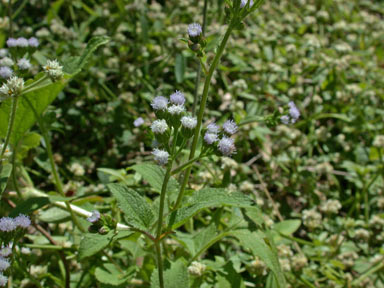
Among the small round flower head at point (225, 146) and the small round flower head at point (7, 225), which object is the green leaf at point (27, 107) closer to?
the small round flower head at point (7, 225)

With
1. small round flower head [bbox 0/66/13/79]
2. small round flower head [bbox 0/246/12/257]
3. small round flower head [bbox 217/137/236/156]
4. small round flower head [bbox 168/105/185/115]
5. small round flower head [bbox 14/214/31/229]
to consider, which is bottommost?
small round flower head [bbox 0/246/12/257]

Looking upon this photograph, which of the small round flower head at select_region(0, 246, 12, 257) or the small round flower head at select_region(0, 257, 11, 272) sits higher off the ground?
the small round flower head at select_region(0, 246, 12, 257)

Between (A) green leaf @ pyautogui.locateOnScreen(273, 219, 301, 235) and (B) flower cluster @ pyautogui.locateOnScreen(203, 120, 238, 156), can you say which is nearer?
(B) flower cluster @ pyautogui.locateOnScreen(203, 120, 238, 156)

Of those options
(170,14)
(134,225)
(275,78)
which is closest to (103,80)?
(170,14)

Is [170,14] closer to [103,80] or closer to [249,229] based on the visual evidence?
[103,80]

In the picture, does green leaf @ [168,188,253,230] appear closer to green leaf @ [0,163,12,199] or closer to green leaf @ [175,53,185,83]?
green leaf @ [0,163,12,199]

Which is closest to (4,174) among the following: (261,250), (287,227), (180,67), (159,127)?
(159,127)

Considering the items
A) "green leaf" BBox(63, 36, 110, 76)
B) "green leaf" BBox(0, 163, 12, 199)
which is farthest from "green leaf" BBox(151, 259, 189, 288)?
"green leaf" BBox(63, 36, 110, 76)
